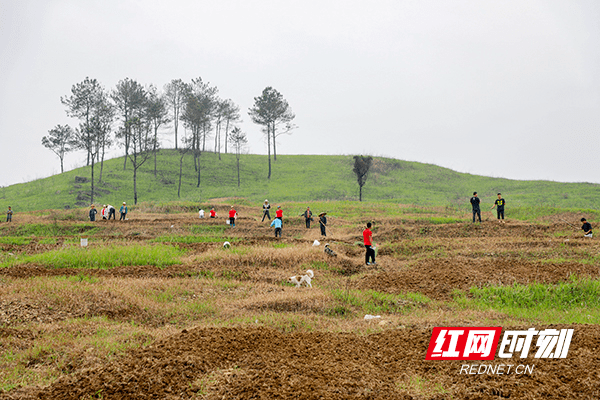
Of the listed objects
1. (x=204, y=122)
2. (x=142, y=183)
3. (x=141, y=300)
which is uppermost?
(x=204, y=122)

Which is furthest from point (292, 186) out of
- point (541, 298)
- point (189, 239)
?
point (541, 298)

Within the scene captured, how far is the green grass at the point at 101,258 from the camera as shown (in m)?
13.6

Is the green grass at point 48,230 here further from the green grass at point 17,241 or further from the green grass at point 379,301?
the green grass at point 379,301

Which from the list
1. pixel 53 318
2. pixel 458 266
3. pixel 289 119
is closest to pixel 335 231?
pixel 458 266

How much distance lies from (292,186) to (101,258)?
42670 millimetres

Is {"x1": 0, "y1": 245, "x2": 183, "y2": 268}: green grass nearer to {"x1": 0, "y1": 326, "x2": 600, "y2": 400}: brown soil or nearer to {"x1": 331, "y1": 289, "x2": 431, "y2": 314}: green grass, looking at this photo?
{"x1": 331, "y1": 289, "x2": 431, "y2": 314}: green grass

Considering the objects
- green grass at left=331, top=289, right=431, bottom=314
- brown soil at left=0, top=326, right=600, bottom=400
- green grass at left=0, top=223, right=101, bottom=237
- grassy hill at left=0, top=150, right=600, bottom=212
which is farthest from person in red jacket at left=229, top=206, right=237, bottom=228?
brown soil at left=0, top=326, right=600, bottom=400

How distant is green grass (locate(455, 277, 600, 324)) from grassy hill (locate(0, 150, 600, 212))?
99.7 ft

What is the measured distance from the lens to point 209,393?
441 cm

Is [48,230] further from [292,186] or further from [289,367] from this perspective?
[292,186]

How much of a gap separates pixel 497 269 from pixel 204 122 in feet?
177

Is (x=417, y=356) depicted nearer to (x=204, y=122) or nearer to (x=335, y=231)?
(x=335, y=231)

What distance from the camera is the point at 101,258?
14.2 m

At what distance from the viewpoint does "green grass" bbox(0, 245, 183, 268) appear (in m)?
13.6
